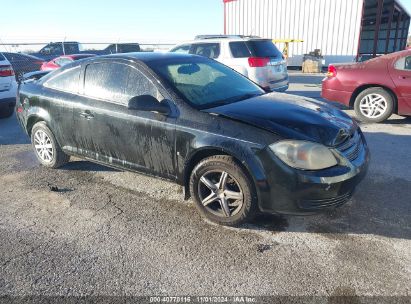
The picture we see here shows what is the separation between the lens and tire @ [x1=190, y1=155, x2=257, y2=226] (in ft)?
9.40

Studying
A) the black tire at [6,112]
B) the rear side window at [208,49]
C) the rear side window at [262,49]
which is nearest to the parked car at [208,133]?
the rear side window at [262,49]

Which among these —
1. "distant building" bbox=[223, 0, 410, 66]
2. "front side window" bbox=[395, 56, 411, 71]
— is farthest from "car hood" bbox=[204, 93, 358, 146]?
"distant building" bbox=[223, 0, 410, 66]

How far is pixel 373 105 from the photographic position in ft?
21.5

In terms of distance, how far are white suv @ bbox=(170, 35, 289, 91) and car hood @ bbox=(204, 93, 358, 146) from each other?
4.27 m

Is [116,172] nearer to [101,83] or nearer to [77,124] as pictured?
[77,124]

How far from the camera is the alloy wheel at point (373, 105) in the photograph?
253 inches

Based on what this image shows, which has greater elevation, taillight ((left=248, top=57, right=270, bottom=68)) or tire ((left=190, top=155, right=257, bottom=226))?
taillight ((left=248, top=57, right=270, bottom=68))

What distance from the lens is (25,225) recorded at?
3.23m

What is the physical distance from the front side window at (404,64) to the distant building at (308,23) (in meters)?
13.6

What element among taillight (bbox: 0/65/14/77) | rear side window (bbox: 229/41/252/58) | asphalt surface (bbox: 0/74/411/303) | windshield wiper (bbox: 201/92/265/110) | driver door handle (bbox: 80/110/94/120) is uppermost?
rear side window (bbox: 229/41/252/58)

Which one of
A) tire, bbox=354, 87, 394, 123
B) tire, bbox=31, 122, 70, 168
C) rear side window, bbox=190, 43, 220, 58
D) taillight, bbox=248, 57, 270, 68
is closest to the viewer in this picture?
tire, bbox=31, 122, 70, 168

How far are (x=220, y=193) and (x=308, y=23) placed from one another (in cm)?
1919

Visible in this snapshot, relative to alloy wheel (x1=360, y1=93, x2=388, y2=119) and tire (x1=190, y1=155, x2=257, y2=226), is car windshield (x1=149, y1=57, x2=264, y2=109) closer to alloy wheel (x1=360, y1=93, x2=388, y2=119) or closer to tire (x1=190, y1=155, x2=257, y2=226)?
tire (x1=190, y1=155, x2=257, y2=226)

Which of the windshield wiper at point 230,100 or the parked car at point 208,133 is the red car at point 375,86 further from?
the windshield wiper at point 230,100
